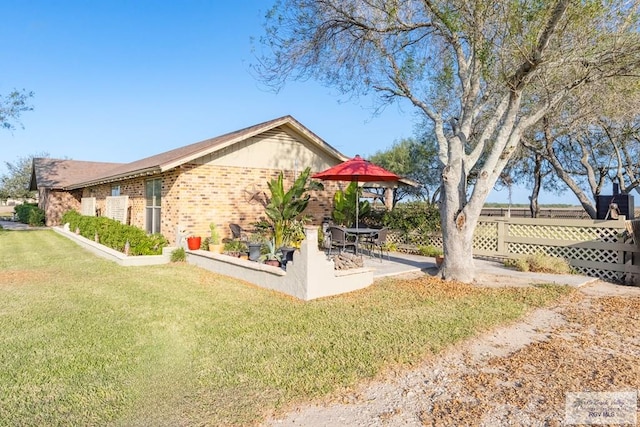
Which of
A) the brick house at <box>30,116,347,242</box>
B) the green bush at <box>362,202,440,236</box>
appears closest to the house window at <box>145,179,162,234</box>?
the brick house at <box>30,116,347,242</box>

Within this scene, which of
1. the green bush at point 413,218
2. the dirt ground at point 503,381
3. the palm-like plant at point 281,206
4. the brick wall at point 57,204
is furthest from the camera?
the brick wall at point 57,204

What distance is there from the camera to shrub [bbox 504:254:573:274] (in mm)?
9734

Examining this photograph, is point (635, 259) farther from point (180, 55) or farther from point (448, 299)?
point (180, 55)

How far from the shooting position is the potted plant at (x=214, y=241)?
11.1 m

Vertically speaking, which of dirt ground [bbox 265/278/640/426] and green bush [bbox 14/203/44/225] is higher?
green bush [bbox 14/203/44/225]

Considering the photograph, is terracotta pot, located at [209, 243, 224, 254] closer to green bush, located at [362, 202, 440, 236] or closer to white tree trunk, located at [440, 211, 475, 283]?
green bush, located at [362, 202, 440, 236]

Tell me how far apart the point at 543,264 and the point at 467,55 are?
18.9 ft

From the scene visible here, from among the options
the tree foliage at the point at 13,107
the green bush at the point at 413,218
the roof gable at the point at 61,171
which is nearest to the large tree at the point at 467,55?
the green bush at the point at 413,218

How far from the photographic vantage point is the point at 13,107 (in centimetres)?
2406

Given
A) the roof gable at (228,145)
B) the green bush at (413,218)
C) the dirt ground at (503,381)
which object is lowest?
the dirt ground at (503,381)

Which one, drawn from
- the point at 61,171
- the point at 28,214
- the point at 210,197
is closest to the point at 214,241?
the point at 210,197

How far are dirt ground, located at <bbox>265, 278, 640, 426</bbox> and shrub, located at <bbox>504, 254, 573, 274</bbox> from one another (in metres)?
4.12

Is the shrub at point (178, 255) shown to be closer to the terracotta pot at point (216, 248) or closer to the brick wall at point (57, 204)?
the terracotta pot at point (216, 248)

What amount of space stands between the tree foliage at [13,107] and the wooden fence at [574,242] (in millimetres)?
26684
